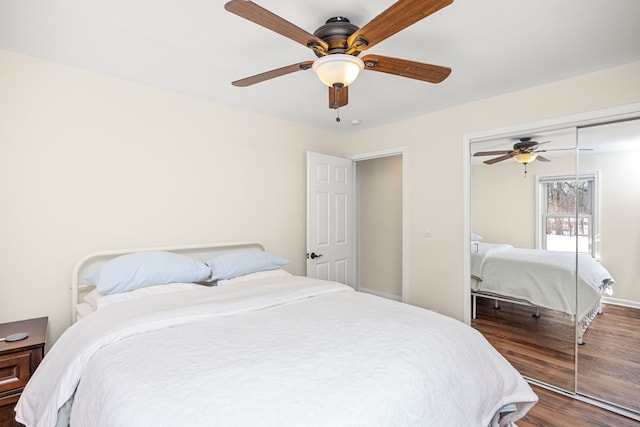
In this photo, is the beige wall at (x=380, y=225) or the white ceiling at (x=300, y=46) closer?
the white ceiling at (x=300, y=46)

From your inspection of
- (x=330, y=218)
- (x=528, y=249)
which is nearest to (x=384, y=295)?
(x=330, y=218)

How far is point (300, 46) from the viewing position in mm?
2041

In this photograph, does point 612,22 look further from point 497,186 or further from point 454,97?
point 497,186

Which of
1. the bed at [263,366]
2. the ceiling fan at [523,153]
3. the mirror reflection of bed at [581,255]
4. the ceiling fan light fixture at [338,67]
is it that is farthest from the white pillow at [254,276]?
the ceiling fan at [523,153]

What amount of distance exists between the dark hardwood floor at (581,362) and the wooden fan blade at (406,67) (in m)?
2.20

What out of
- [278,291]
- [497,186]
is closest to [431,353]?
[278,291]

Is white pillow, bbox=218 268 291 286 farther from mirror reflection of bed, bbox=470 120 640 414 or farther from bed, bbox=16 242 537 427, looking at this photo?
mirror reflection of bed, bbox=470 120 640 414

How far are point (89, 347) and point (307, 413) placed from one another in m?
1.10

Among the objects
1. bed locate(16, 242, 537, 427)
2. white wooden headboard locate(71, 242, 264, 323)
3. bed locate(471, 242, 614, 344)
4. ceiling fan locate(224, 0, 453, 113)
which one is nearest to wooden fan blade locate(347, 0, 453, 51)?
ceiling fan locate(224, 0, 453, 113)

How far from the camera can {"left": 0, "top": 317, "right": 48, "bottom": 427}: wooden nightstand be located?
172 centimetres

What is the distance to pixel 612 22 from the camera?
1.79 metres

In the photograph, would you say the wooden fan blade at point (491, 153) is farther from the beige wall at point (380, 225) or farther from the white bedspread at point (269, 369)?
the white bedspread at point (269, 369)

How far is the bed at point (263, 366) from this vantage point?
3.39 ft

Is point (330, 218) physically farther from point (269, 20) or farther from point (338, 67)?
point (269, 20)
